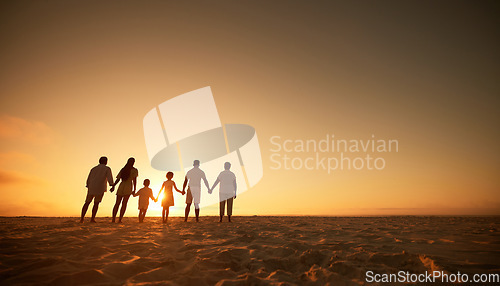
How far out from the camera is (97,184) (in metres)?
7.98

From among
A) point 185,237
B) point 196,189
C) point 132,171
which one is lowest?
point 185,237

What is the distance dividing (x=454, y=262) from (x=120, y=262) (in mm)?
4338

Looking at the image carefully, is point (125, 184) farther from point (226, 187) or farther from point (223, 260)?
point (223, 260)

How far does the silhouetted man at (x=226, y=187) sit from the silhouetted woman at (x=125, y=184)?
9.80 ft

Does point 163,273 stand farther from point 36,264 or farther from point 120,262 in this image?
point 36,264

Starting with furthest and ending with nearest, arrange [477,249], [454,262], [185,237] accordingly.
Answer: [185,237] → [477,249] → [454,262]

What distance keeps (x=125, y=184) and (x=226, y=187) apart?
12.3ft

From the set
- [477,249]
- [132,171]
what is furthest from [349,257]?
[132,171]

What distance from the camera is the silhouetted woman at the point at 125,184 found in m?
8.55

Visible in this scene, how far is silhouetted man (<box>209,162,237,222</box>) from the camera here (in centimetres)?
966

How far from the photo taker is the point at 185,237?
5.15 metres

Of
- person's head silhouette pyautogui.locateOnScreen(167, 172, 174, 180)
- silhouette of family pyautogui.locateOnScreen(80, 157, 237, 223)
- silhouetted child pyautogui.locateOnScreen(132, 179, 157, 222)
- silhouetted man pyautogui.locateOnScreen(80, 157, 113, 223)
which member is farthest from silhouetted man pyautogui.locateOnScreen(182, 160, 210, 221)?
silhouetted man pyautogui.locateOnScreen(80, 157, 113, 223)

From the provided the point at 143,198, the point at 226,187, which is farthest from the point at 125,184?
the point at 226,187

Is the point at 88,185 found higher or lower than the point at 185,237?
higher
